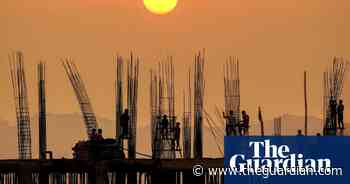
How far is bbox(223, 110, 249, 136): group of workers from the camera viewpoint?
2170cm

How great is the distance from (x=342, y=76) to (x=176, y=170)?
23.6 ft

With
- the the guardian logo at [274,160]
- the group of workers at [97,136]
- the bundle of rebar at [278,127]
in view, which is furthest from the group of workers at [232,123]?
the the guardian logo at [274,160]

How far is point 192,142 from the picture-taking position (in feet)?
73.0

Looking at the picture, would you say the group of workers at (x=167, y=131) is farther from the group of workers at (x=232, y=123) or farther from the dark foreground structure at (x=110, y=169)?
the dark foreground structure at (x=110, y=169)

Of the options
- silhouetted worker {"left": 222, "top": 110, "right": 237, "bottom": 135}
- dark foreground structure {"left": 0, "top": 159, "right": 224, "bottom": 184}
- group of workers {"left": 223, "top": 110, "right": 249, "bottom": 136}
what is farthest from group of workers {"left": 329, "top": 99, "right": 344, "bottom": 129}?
dark foreground structure {"left": 0, "top": 159, "right": 224, "bottom": 184}

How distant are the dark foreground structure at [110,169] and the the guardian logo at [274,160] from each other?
46 cm

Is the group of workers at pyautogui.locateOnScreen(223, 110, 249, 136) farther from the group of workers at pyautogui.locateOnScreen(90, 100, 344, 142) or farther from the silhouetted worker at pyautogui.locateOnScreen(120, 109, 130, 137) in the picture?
the silhouetted worker at pyautogui.locateOnScreen(120, 109, 130, 137)

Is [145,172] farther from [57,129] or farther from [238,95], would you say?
[57,129]

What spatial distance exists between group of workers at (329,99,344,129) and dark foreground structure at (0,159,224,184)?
471 centimetres

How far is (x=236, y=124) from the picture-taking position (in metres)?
21.8

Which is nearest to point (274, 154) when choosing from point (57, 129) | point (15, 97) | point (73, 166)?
point (73, 166)

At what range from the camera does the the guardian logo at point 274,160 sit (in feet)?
59.8

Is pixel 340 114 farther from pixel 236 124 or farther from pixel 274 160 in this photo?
pixel 274 160

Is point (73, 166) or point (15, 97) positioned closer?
point (73, 166)
